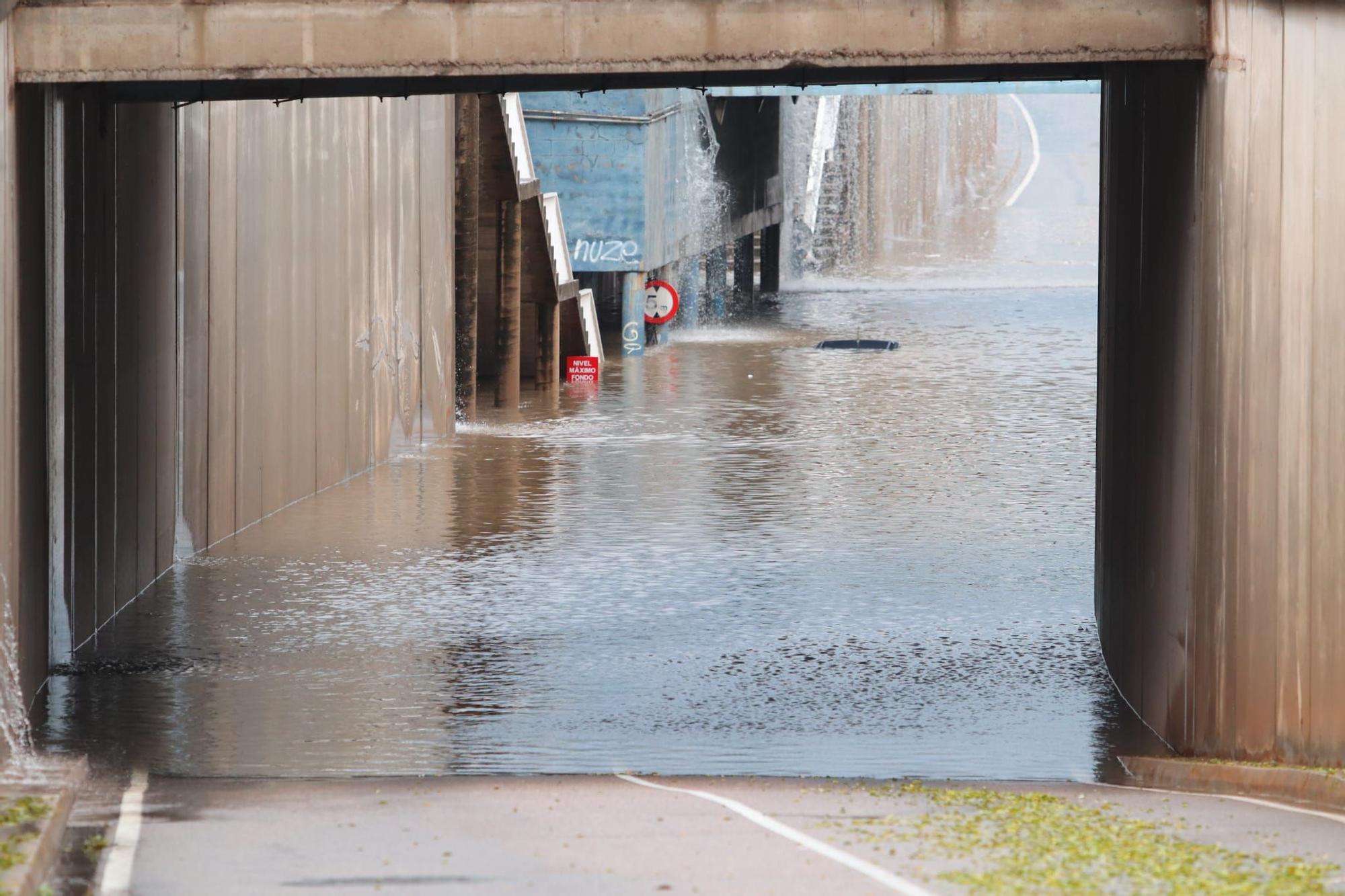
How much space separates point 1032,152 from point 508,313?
55.7 meters

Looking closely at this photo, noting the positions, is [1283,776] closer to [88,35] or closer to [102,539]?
[88,35]

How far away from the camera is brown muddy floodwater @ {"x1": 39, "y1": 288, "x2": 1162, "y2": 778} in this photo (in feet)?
31.4

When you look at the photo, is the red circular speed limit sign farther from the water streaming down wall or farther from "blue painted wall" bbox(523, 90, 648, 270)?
the water streaming down wall

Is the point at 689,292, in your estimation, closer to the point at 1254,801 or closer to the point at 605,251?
the point at 605,251

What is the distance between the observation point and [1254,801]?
7.81 metres

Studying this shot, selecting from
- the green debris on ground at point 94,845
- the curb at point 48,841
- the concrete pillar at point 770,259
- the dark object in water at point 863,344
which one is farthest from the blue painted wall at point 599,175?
the green debris on ground at point 94,845

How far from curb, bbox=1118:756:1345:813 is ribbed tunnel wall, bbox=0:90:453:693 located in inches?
205

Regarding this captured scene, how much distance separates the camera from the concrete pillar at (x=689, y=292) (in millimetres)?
43031

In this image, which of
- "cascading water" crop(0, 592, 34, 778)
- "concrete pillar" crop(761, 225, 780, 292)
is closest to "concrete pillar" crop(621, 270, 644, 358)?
"concrete pillar" crop(761, 225, 780, 292)

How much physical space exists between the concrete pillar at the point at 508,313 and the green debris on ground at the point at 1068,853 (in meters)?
19.5

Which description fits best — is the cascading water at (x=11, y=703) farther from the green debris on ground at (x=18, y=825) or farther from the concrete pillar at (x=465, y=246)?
the concrete pillar at (x=465, y=246)

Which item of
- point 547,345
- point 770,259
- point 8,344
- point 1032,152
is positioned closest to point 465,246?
point 547,345

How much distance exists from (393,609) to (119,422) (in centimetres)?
208

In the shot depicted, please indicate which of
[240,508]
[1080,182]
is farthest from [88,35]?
[1080,182]
